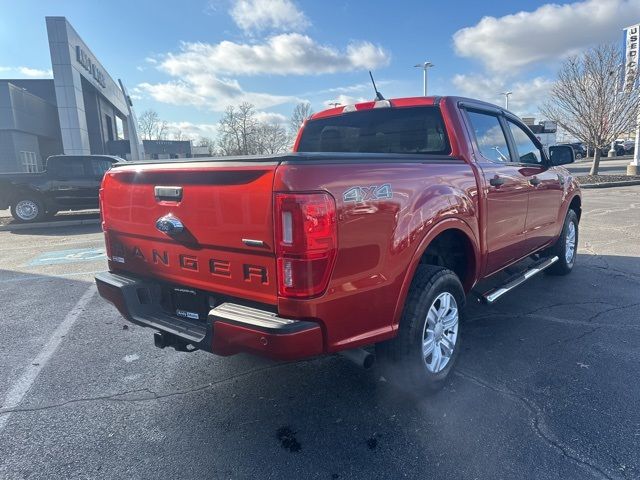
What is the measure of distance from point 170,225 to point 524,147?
3839mm

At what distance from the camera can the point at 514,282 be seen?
13.3 ft

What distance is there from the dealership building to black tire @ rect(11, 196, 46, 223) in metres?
11.0

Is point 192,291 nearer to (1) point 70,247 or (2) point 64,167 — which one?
(1) point 70,247

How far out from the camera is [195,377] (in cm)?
334

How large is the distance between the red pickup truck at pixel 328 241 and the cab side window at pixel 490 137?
3cm

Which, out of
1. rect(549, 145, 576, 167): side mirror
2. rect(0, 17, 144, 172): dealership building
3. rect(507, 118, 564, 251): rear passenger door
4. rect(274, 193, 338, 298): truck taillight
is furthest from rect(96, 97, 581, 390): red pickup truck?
rect(0, 17, 144, 172): dealership building

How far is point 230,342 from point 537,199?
142 inches

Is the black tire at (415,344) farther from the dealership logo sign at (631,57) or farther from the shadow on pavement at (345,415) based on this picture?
the dealership logo sign at (631,57)

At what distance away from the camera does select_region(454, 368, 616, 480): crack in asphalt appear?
2275 millimetres

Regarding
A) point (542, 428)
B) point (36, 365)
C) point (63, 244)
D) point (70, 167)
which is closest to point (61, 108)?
point (70, 167)

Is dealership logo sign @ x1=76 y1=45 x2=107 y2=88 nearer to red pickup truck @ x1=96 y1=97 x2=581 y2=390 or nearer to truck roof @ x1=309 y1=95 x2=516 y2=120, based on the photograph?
truck roof @ x1=309 y1=95 x2=516 y2=120

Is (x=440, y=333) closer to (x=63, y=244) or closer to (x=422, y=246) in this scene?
(x=422, y=246)

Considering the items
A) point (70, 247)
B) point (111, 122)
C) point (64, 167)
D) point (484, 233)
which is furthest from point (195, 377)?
point (111, 122)

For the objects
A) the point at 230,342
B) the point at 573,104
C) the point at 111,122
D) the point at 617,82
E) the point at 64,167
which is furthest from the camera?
the point at 111,122
